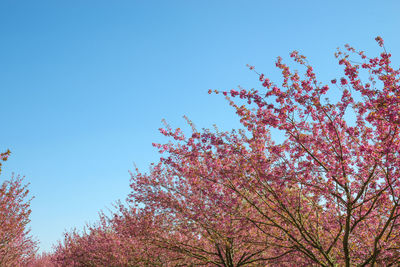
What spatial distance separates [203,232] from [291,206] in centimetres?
382

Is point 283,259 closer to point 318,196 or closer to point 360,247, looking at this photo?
→ point 360,247

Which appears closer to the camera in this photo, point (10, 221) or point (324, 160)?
point (324, 160)

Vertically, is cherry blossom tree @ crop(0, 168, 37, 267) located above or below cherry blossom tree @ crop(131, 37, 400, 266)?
above

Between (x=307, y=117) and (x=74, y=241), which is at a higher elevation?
(x=74, y=241)

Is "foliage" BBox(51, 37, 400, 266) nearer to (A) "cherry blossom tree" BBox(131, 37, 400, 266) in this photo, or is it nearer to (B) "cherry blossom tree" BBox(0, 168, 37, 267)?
(A) "cherry blossom tree" BBox(131, 37, 400, 266)

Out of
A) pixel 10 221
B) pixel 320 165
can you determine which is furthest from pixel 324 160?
pixel 10 221

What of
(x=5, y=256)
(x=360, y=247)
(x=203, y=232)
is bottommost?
(x=360, y=247)

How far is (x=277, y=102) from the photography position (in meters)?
6.04

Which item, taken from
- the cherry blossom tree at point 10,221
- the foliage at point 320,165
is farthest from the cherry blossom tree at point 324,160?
the cherry blossom tree at point 10,221

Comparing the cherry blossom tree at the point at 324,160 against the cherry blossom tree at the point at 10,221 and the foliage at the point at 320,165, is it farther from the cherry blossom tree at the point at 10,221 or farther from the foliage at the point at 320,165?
the cherry blossom tree at the point at 10,221

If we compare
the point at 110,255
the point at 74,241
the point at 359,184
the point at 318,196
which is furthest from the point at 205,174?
the point at 74,241

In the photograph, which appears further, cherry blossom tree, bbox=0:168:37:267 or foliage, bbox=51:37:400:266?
cherry blossom tree, bbox=0:168:37:267

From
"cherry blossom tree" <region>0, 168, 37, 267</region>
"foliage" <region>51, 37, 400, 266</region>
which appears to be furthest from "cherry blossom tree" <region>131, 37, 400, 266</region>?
"cherry blossom tree" <region>0, 168, 37, 267</region>

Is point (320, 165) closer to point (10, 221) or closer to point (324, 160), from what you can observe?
point (324, 160)
